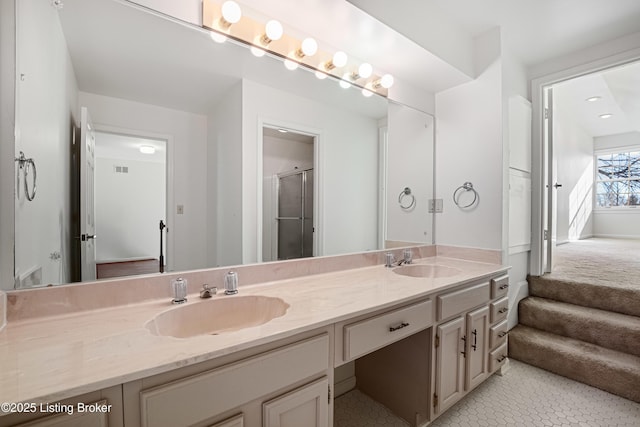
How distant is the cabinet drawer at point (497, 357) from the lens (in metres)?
1.85

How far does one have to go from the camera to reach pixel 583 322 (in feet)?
7.02

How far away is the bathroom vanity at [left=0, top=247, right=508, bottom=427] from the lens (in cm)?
64

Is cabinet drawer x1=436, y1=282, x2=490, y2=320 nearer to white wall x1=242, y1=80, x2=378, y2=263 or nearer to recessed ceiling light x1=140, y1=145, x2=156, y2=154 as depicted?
white wall x1=242, y1=80, x2=378, y2=263

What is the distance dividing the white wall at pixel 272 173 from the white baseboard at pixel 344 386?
98 cm

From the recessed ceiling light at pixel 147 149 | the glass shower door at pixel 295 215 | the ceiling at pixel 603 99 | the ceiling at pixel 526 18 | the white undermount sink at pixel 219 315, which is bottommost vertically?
the white undermount sink at pixel 219 315

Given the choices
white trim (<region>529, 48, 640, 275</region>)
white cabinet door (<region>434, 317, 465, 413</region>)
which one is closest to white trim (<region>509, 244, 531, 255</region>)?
white trim (<region>529, 48, 640, 275</region>)

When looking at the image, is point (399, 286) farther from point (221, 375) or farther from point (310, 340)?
point (221, 375)

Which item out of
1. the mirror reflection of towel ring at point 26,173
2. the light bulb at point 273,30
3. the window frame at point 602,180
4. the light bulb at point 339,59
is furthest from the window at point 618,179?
the mirror reflection of towel ring at point 26,173

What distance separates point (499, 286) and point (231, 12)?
7.14 ft

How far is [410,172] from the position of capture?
2.31 m

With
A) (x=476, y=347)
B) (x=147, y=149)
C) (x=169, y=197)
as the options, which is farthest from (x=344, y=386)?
(x=147, y=149)

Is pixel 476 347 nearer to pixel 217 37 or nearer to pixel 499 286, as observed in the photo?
pixel 499 286

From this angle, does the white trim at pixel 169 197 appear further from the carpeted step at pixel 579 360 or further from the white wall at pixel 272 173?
the carpeted step at pixel 579 360

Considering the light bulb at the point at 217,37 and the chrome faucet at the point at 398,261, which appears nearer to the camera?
the light bulb at the point at 217,37
